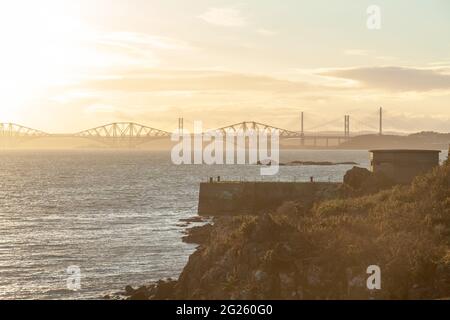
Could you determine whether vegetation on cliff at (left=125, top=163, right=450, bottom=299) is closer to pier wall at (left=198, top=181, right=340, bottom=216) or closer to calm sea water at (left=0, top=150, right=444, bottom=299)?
calm sea water at (left=0, top=150, right=444, bottom=299)

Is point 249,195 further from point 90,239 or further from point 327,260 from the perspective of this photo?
point 327,260

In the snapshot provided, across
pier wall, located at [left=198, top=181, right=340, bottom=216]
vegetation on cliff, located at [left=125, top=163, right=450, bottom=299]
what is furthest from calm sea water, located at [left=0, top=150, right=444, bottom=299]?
vegetation on cliff, located at [left=125, top=163, right=450, bottom=299]

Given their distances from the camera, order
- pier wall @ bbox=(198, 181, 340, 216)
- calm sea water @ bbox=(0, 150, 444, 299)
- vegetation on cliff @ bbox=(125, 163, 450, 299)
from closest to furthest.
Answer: vegetation on cliff @ bbox=(125, 163, 450, 299) < calm sea water @ bbox=(0, 150, 444, 299) < pier wall @ bbox=(198, 181, 340, 216)

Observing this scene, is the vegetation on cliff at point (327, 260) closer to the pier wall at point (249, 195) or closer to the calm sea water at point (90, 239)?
the calm sea water at point (90, 239)

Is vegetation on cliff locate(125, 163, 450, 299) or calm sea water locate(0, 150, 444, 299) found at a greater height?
vegetation on cliff locate(125, 163, 450, 299)

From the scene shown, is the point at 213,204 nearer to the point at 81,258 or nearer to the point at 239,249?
the point at 81,258
